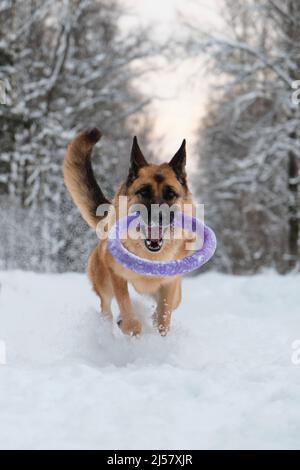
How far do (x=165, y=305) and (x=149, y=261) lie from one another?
53 centimetres

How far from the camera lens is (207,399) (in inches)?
127

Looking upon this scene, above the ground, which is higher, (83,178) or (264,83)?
(264,83)

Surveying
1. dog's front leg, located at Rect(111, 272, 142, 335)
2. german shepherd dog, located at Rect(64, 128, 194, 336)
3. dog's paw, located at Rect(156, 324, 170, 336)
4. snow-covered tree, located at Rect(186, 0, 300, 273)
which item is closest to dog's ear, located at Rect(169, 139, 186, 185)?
german shepherd dog, located at Rect(64, 128, 194, 336)

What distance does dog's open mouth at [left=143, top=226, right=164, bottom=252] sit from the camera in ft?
15.3

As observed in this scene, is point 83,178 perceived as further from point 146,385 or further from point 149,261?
point 146,385

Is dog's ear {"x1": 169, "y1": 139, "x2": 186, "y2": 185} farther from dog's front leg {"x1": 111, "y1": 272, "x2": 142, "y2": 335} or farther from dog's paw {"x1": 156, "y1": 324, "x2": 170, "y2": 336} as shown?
dog's paw {"x1": 156, "y1": 324, "x2": 170, "y2": 336}

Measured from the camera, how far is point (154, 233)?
4656 mm

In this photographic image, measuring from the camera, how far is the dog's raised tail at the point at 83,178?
217 inches

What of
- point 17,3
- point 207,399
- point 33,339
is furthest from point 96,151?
point 207,399

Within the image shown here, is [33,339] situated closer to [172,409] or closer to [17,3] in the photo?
[172,409]

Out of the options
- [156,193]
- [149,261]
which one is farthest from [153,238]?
[156,193]

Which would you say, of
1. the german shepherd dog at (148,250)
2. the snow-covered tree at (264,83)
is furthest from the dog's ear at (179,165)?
the snow-covered tree at (264,83)

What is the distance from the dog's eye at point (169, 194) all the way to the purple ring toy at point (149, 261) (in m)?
0.15

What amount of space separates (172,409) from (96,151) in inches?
581
